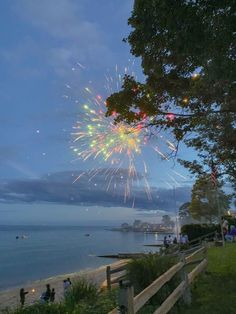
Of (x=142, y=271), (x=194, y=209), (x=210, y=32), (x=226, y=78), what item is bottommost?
(x=142, y=271)

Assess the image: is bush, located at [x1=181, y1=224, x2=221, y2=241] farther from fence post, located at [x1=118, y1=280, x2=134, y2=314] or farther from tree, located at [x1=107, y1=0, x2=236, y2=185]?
fence post, located at [x1=118, y1=280, x2=134, y2=314]

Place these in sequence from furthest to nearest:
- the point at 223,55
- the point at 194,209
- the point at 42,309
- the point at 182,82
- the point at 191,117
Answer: the point at 194,209 → the point at 191,117 → the point at 182,82 → the point at 223,55 → the point at 42,309

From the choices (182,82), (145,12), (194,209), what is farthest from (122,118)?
(194,209)

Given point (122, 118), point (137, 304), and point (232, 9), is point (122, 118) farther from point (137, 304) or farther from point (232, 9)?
point (137, 304)

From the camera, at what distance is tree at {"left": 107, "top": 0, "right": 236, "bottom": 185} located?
9.05 metres

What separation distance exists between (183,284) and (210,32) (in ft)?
19.8

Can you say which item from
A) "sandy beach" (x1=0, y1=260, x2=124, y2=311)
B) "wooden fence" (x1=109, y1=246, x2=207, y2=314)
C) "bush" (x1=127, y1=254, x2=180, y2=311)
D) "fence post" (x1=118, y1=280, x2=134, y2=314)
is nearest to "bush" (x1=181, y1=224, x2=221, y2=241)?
"sandy beach" (x1=0, y1=260, x2=124, y2=311)

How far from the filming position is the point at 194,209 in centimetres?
8012

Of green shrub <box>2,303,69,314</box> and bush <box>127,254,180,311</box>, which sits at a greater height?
bush <box>127,254,180,311</box>

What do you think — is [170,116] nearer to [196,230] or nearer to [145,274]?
[145,274]

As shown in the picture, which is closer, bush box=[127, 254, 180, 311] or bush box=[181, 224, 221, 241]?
bush box=[127, 254, 180, 311]

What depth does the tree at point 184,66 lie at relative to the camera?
9.05 m

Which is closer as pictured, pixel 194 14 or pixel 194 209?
pixel 194 14

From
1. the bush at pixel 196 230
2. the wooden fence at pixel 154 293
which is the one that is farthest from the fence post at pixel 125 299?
the bush at pixel 196 230
